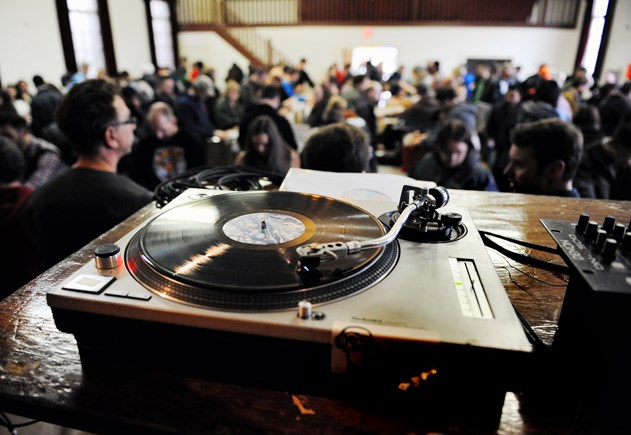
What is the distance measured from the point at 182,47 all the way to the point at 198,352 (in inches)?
541

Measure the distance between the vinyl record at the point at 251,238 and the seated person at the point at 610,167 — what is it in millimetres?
1897

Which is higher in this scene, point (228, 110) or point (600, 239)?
point (600, 239)

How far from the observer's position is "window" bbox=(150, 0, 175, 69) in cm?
1123

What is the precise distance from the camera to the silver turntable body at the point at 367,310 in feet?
1.61

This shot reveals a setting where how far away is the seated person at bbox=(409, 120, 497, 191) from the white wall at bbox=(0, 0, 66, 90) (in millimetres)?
6742

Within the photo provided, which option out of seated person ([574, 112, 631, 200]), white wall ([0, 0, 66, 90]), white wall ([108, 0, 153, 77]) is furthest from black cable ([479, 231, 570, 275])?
white wall ([108, 0, 153, 77])

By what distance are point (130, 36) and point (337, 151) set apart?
10.2m

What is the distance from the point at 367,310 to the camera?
1.74ft

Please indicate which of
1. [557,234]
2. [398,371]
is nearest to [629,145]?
[557,234]

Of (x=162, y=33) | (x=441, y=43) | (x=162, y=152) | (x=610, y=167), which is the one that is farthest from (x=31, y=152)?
(x=441, y=43)

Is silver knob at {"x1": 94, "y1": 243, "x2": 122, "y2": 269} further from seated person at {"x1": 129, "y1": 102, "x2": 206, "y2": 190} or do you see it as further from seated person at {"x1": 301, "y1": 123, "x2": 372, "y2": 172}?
seated person at {"x1": 129, "y1": 102, "x2": 206, "y2": 190}

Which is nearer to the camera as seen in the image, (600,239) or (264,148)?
(600,239)

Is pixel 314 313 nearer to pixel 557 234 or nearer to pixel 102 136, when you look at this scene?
pixel 557 234

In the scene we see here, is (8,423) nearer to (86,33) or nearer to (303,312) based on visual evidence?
(303,312)
